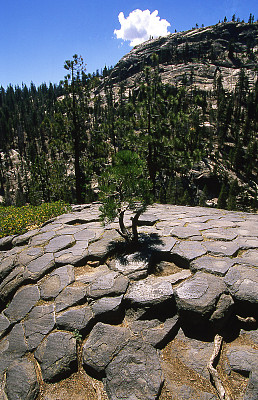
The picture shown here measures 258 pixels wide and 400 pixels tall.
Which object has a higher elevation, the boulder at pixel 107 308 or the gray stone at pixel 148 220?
the gray stone at pixel 148 220

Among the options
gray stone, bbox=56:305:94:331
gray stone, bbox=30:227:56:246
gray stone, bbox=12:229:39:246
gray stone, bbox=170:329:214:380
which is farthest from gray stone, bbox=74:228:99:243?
gray stone, bbox=170:329:214:380

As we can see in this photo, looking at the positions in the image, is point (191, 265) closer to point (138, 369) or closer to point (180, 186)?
point (138, 369)

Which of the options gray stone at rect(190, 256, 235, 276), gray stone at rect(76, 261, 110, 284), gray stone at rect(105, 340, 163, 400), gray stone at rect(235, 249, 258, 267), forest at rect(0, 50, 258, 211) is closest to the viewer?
gray stone at rect(105, 340, 163, 400)

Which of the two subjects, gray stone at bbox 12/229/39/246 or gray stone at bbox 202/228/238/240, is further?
gray stone at bbox 12/229/39/246

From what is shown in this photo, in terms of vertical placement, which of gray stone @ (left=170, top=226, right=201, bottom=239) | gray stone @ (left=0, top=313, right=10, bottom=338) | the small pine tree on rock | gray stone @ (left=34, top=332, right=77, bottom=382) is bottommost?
gray stone @ (left=0, top=313, right=10, bottom=338)

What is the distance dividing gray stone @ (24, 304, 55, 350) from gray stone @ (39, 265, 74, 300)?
0.27 m

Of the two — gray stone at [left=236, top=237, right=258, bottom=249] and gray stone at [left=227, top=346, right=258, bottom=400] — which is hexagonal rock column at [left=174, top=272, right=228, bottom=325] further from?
gray stone at [left=236, top=237, right=258, bottom=249]

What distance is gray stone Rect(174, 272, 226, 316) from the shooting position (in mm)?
3160

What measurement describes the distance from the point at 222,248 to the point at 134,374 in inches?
116

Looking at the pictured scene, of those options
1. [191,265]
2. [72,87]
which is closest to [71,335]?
[191,265]

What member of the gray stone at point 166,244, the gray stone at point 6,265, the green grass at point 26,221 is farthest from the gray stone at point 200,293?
the green grass at point 26,221

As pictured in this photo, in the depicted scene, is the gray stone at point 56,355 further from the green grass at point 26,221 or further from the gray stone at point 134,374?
the green grass at point 26,221

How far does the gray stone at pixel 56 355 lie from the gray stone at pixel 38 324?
13 centimetres

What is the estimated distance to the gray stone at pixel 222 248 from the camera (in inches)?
176
